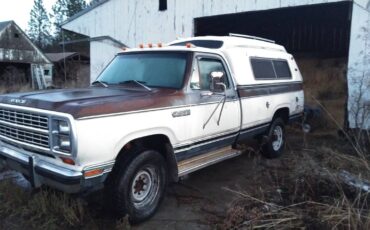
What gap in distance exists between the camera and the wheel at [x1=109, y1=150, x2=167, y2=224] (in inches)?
161

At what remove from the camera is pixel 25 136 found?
4.20 meters

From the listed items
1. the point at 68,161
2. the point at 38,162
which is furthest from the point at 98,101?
the point at 38,162

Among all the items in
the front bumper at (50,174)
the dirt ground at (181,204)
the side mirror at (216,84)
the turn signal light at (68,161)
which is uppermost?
the side mirror at (216,84)

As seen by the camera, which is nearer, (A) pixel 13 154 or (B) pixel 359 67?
(A) pixel 13 154

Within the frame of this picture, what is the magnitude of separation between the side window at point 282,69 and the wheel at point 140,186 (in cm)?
394

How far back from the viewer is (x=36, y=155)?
13.4 feet

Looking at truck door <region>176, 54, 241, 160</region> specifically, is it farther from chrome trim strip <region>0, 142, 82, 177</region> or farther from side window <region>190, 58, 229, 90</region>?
chrome trim strip <region>0, 142, 82, 177</region>

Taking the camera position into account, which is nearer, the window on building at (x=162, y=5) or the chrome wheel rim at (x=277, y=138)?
the chrome wheel rim at (x=277, y=138)

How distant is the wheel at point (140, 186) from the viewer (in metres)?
4.09

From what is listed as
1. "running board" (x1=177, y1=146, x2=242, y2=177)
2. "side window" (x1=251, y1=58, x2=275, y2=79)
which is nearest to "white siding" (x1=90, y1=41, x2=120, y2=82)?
"side window" (x1=251, y1=58, x2=275, y2=79)

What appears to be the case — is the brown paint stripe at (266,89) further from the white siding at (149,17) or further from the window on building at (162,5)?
the window on building at (162,5)

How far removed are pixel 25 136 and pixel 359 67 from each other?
24.9 ft

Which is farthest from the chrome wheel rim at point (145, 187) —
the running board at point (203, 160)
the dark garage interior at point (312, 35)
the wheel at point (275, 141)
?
the dark garage interior at point (312, 35)

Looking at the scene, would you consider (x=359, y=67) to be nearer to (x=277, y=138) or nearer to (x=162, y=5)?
(x=277, y=138)
